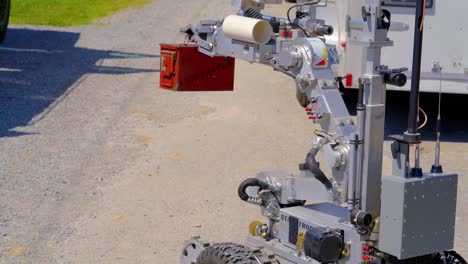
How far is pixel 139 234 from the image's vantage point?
932cm

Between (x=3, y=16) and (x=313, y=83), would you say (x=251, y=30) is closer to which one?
(x=313, y=83)

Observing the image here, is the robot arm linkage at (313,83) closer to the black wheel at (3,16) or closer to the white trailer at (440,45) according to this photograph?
the white trailer at (440,45)

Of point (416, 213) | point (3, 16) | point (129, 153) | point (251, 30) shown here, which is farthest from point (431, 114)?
point (3, 16)

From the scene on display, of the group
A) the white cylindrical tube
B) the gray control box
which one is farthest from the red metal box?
the gray control box

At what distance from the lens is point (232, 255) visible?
21.4ft

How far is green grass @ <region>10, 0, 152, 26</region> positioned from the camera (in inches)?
945

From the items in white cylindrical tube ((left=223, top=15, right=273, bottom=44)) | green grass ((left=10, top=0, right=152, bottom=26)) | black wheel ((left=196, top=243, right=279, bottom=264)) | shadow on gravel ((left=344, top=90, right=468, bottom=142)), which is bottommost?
black wheel ((left=196, top=243, right=279, bottom=264))

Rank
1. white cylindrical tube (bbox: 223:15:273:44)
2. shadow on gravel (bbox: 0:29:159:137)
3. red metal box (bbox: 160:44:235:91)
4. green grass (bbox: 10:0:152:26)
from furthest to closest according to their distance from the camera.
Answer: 1. green grass (bbox: 10:0:152:26)
2. shadow on gravel (bbox: 0:29:159:137)
3. red metal box (bbox: 160:44:235:91)
4. white cylindrical tube (bbox: 223:15:273:44)

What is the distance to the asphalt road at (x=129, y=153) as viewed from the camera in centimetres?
933

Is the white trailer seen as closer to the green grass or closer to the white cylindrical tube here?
the white cylindrical tube

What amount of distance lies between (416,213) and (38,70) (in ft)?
43.7

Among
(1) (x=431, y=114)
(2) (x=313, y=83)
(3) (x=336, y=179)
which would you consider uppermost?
(2) (x=313, y=83)

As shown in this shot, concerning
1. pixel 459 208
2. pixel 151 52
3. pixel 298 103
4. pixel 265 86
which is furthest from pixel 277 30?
pixel 151 52

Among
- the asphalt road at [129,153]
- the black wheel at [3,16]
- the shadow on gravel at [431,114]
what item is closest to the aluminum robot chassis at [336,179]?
the asphalt road at [129,153]
